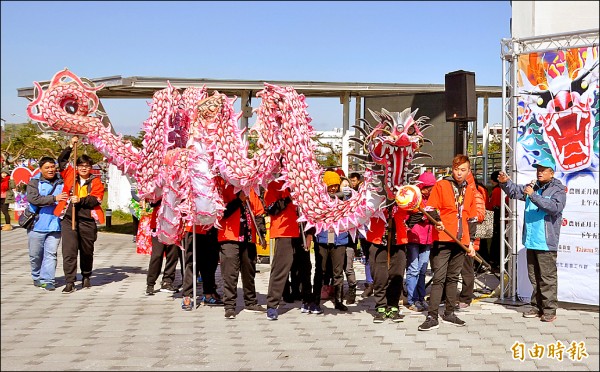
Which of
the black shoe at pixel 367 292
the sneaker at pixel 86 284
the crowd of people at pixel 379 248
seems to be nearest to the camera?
the crowd of people at pixel 379 248

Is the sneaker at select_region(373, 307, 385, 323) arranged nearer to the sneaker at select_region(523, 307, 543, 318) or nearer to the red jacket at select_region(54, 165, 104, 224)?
the sneaker at select_region(523, 307, 543, 318)

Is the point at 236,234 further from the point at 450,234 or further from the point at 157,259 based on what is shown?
the point at 450,234

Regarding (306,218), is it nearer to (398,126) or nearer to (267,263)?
(398,126)

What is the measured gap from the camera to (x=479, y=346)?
6852mm

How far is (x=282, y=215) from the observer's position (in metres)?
8.19

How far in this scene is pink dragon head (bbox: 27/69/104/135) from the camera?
31.9ft

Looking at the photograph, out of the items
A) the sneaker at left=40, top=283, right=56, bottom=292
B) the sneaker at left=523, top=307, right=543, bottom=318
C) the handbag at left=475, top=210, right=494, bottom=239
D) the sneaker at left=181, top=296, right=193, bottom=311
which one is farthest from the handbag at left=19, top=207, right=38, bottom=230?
the sneaker at left=523, top=307, right=543, bottom=318

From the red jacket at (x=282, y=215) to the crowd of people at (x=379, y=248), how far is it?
0.04 ft

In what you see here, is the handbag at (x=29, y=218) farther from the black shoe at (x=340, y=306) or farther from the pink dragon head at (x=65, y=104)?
the black shoe at (x=340, y=306)

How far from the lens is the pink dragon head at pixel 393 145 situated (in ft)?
24.3

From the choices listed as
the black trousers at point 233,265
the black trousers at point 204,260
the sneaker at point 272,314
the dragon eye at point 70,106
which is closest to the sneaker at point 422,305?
the sneaker at point 272,314

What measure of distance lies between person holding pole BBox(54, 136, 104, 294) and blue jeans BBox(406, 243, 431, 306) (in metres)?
4.23

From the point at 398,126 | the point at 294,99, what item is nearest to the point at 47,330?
the point at 294,99

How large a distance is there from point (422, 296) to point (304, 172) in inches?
92.3
